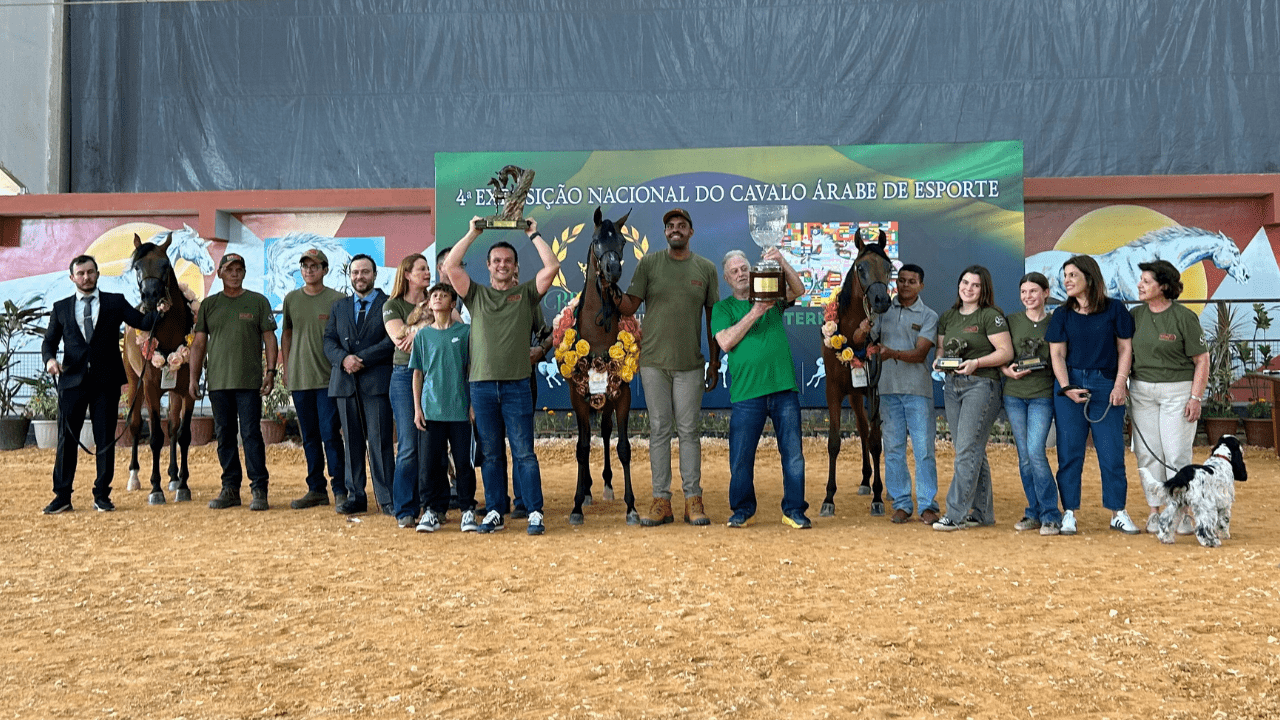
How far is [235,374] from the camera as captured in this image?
711cm

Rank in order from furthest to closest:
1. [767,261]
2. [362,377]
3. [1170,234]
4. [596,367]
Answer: [1170,234] → [362,377] → [596,367] → [767,261]

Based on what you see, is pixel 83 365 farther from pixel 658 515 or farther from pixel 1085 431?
pixel 1085 431

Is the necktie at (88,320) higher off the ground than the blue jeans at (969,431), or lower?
higher

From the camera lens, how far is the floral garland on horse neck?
634 cm

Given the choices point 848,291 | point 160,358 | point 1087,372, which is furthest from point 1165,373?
point 160,358

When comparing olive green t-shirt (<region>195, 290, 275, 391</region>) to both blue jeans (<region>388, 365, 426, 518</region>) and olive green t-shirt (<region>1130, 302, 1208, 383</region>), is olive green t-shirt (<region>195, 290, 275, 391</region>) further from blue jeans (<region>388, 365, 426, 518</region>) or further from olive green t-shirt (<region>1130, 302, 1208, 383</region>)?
olive green t-shirt (<region>1130, 302, 1208, 383</region>)

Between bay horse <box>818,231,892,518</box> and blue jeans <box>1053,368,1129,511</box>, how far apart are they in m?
1.14

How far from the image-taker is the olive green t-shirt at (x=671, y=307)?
589cm

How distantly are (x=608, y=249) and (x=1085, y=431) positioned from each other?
301 centimetres

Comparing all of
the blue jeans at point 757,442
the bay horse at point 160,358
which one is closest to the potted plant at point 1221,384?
the blue jeans at point 757,442

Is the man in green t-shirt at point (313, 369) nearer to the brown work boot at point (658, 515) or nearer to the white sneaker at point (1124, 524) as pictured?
the brown work boot at point (658, 515)

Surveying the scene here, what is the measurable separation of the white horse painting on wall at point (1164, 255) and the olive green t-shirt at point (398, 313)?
10.2 m

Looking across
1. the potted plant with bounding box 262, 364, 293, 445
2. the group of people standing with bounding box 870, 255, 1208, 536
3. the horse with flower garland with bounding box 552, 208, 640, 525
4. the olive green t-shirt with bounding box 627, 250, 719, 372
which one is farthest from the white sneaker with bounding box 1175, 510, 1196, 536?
the potted plant with bounding box 262, 364, 293, 445

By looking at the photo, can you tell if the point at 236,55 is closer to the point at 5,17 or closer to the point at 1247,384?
the point at 5,17
